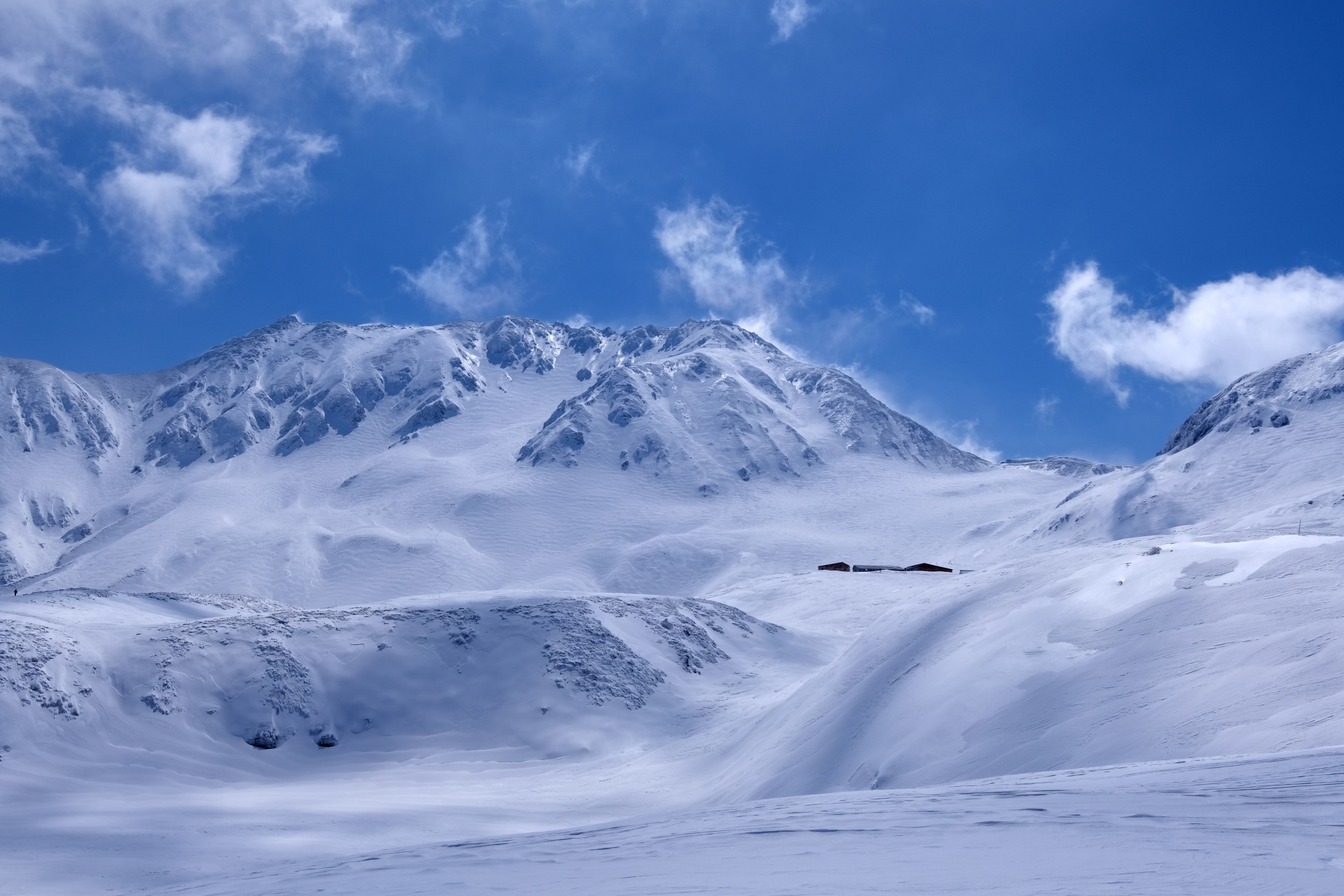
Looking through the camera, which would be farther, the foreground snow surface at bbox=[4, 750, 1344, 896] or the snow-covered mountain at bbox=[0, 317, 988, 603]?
the snow-covered mountain at bbox=[0, 317, 988, 603]

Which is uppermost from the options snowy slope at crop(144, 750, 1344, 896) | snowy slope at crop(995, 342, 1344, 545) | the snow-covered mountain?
the snow-covered mountain

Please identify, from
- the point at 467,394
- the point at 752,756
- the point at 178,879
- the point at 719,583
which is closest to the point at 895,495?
the point at 719,583

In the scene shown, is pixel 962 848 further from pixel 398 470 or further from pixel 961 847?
pixel 398 470

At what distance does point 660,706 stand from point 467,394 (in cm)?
16888

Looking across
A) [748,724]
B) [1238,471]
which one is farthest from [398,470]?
[748,724]

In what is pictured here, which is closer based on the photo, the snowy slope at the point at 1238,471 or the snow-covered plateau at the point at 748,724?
the snow-covered plateau at the point at 748,724

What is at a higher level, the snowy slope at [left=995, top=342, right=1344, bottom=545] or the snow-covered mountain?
the snow-covered mountain

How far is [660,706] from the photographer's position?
33.8 meters

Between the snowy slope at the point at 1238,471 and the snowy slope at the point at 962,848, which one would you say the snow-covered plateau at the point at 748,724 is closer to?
the snowy slope at the point at 962,848

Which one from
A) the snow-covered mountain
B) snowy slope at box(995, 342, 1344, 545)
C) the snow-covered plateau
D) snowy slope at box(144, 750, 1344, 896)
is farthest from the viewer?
the snow-covered mountain

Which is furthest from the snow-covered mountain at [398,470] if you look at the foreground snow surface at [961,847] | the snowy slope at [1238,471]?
the foreground snow surface at [961,847]

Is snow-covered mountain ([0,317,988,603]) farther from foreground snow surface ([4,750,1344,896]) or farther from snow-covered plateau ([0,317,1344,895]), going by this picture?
foreground snow surface ([4,750,1344,896])

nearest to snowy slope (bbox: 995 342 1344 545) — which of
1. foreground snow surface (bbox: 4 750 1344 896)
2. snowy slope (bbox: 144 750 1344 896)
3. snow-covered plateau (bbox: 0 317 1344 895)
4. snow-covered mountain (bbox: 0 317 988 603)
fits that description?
snow-covered plateau (bbox: 0 317 1344 895)

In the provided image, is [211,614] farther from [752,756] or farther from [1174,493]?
[1174,493]
